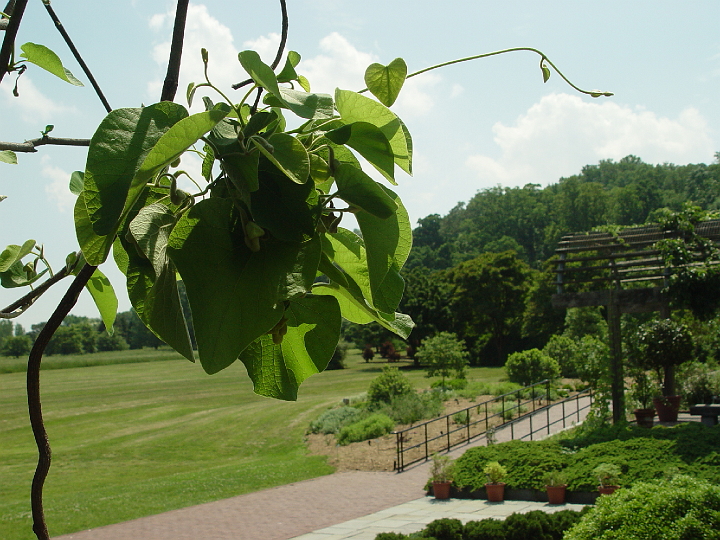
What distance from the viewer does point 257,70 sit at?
0.35 metres

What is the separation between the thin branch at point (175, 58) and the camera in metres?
0.51

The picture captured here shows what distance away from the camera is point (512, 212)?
75.1 m

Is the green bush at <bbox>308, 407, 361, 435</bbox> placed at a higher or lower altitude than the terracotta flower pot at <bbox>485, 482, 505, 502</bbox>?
lower

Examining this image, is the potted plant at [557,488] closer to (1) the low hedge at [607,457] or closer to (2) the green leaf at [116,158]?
(1) the low hedge at [607,457]

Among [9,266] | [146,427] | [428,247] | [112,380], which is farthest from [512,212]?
[9,266]

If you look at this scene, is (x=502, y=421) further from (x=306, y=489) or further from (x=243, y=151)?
(x=243, y=151)

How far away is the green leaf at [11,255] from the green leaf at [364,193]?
2.44ft

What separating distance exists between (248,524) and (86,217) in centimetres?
1124

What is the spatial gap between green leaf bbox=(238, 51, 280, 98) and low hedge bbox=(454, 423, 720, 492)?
28.5ft

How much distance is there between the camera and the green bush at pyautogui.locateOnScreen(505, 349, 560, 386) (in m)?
24.0

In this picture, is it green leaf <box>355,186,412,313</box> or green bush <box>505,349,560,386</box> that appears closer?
green leaf <box>355,186,412,313</box>

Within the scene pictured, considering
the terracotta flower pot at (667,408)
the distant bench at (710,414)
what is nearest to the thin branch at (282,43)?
the distant bench at (710,414)

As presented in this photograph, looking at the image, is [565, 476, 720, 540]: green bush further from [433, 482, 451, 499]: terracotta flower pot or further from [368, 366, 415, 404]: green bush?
[368, 366, 415, 404]: green bush

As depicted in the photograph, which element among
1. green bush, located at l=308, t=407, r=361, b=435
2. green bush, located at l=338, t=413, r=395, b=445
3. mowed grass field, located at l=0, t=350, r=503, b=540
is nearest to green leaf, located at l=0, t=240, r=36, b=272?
mowed grass field, located at l=0, t=350, r=503, b=540
